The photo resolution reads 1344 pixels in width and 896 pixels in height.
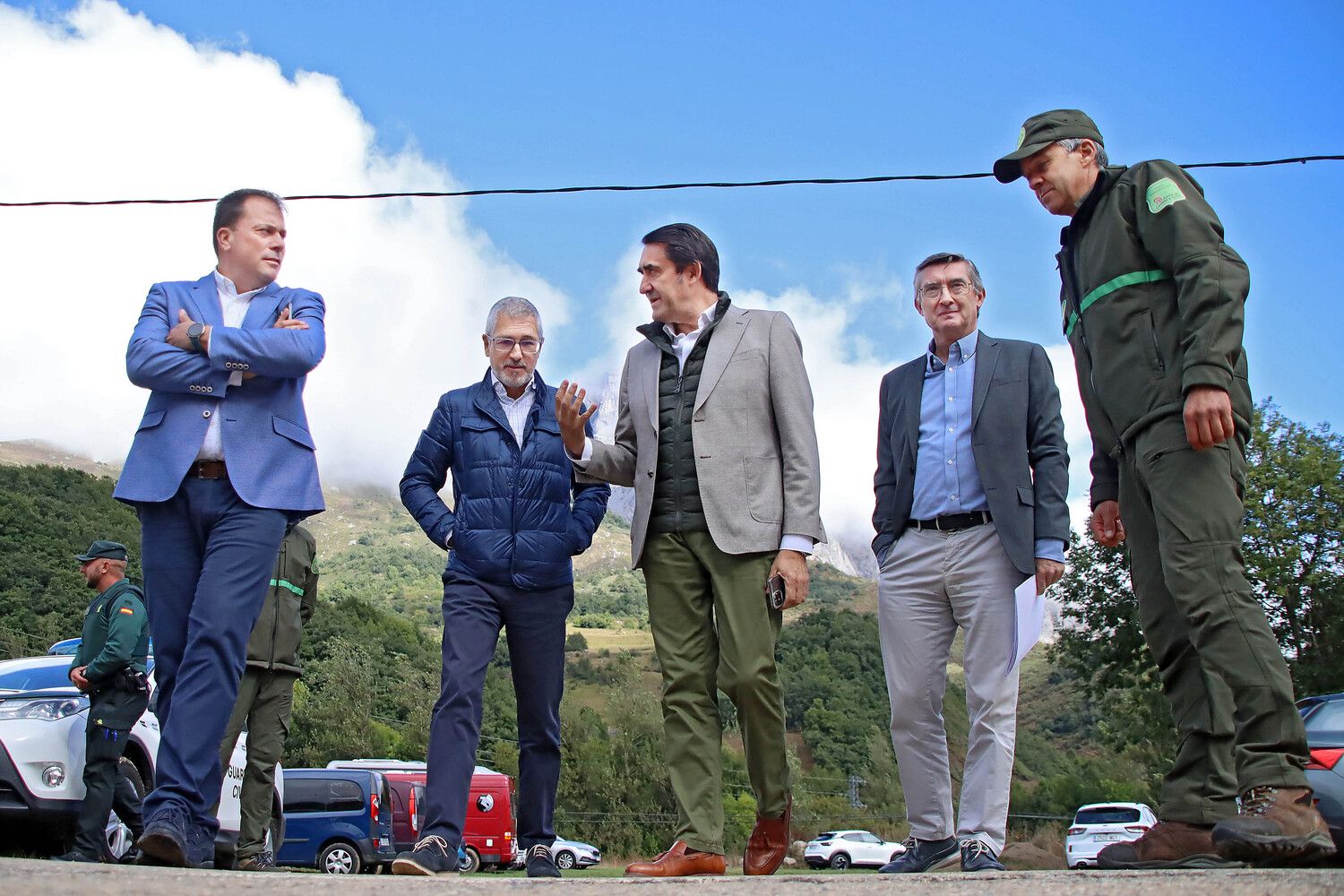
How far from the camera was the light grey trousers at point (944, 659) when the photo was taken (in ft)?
14.1

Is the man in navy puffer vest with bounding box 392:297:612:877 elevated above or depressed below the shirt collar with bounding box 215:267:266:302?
below

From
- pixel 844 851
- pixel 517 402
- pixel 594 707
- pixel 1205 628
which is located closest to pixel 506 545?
pixel 517 402

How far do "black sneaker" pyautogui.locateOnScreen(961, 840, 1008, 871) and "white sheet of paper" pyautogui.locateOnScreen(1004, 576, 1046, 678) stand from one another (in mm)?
582

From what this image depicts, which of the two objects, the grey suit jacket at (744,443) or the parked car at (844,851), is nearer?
the grey suit jacket at (744,443)

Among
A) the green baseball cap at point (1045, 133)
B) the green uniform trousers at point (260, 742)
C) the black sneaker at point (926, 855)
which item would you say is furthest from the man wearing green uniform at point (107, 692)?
the green baseball cap at point (1045, 133)

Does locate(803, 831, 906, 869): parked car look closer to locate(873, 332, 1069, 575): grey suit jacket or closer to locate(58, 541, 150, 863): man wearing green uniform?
locate(58, 541, 150, 863): man wearing green uniform

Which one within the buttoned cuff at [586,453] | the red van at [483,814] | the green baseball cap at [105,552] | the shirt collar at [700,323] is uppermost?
the shirt collar at [700,323]

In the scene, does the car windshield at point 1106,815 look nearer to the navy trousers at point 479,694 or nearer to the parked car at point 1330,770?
the parked car at point 1330,770

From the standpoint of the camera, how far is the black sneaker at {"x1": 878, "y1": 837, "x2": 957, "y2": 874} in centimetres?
429

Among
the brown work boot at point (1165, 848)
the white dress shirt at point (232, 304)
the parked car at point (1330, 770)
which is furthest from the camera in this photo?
the parked car at point (1330, 770)

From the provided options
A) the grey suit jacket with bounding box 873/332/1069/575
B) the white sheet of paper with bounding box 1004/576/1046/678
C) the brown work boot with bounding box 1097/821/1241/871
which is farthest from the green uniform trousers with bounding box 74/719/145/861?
the brown work boot with bounding box 1097/821/1241/871

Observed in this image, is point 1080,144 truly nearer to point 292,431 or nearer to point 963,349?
point 963,349

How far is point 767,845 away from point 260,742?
150 inches

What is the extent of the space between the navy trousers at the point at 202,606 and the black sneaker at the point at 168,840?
0.08 meters
